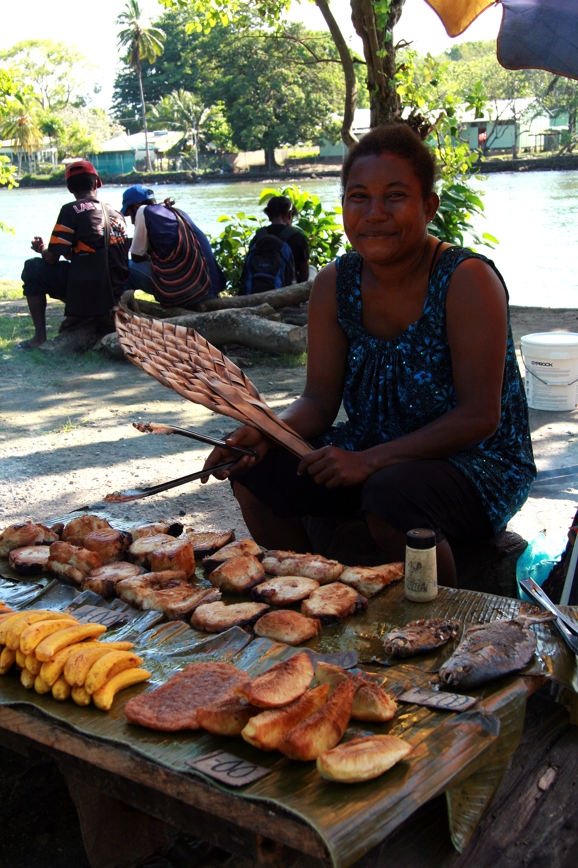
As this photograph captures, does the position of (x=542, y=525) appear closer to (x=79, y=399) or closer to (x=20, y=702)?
(x=20, y=702)

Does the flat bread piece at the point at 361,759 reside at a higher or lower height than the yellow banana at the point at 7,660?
higher

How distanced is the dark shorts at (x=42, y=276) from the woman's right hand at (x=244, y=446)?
6278mm

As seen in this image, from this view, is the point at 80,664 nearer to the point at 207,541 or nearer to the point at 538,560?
the point at 207,541

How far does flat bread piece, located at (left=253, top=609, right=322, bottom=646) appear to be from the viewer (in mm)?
2119

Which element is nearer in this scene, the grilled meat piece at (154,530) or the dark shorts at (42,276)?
the grilled meat piece at (154,530)

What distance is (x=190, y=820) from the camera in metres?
1.62

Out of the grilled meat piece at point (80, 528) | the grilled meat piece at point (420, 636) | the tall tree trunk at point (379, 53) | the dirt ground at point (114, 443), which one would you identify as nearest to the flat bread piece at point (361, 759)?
the grilled meat piece at point (420, 636)

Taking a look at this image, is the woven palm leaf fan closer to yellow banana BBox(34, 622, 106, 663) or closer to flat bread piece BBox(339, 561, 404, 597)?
flat bread piece BBox(339, 561, 404, 597)

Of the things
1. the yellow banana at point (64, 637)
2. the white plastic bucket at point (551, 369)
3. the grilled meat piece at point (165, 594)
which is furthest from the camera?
the white plastic bucket at point (551, 369)

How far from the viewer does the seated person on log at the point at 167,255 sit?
815 centimetres

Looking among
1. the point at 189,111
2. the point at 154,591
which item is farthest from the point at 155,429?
the point at 189,111

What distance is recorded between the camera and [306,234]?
10062 millimetres

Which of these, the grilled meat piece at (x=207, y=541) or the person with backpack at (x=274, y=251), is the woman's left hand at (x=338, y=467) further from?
→ the person with backpack at (x=274, y=251)

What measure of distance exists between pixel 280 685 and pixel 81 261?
7.13 m
